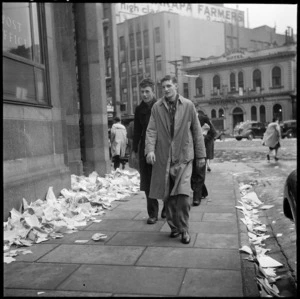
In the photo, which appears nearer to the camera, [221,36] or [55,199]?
[55,199]

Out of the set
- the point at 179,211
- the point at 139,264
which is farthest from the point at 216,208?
the point at 139,264

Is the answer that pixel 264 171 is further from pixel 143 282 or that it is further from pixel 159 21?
pixel 159 21

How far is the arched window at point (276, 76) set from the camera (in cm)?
5438

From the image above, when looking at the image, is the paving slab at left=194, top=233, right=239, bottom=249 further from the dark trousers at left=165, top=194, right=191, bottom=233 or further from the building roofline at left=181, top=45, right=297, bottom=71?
the building roofline at left=181, top=45, right=297, bottom=71

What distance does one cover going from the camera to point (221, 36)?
7069 centimetres

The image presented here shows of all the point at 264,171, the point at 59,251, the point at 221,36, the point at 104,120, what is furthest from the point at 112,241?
the point at 221,36

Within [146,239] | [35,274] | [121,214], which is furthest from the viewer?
[121,214]

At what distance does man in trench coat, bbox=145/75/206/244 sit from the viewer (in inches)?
199

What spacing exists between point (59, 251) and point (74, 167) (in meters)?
5.84

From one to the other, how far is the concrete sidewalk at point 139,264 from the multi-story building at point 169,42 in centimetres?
5879

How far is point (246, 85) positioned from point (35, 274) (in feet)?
183

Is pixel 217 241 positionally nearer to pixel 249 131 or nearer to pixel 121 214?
pixel 121 214

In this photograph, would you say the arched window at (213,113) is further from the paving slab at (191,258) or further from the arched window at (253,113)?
the paving slab at (191,258)

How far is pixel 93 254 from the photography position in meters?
4.64
